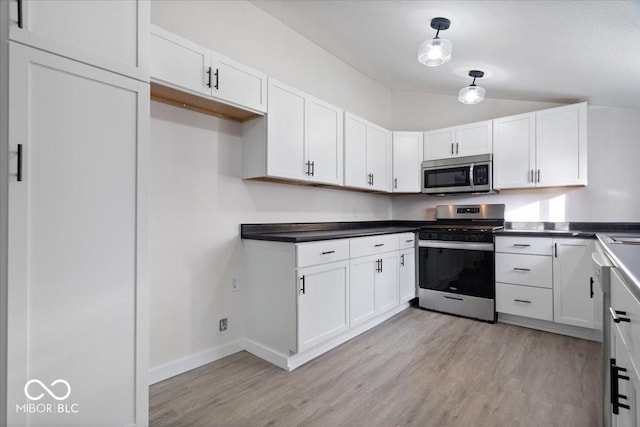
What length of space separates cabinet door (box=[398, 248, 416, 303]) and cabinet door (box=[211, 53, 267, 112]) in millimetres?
2194

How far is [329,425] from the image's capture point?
1.66m

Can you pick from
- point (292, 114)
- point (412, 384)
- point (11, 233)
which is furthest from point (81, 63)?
point (412, 384)

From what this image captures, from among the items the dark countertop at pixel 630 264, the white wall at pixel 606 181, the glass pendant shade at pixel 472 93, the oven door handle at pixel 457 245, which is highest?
the glass pendant shade at pixel 472 93

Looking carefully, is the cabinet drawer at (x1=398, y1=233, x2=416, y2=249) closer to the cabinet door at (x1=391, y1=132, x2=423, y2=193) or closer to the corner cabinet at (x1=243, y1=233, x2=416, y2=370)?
the corner cabinet at (x1=243, y1=233, x2=416, y2=370)

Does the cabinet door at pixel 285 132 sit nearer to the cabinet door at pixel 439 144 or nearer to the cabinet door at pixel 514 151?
the cabinet door at pixel 439 144

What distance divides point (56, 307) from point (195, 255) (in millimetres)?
1083

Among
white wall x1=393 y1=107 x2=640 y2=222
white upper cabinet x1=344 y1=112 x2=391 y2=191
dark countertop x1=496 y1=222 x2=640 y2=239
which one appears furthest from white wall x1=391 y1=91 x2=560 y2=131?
dark countertop x1=496 y1=222 x2=640 y2=239

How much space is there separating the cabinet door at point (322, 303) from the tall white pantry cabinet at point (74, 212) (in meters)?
1.06

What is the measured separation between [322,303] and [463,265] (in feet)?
5.81

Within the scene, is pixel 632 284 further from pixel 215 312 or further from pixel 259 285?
pixel 215 312

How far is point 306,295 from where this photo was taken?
7.57ft

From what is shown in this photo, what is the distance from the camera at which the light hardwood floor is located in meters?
1.72
